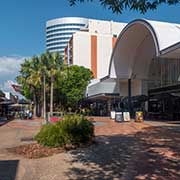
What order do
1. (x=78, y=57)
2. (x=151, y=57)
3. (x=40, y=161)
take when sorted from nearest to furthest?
(x=40, y=161) → (x=151, y=57) → (x=78, y=57)

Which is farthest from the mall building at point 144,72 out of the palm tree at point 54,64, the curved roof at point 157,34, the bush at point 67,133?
the bush at point 67,133

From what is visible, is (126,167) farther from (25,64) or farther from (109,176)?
(25,64)

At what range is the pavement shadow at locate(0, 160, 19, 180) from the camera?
9.05m

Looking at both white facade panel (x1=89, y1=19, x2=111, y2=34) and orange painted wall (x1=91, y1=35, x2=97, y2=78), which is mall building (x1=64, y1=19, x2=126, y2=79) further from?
white facade panel (x1=89, y1=19, x2=111, y2=34)

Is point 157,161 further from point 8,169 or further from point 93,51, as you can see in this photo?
point 93,51

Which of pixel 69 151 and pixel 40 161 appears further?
pixel 69 151

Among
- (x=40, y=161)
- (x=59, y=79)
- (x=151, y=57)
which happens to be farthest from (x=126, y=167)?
(x=59, y=79)

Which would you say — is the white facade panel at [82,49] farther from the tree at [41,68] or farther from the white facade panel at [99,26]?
the tree at [41,68]

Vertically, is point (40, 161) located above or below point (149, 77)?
below

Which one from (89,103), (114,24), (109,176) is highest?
(114,24)

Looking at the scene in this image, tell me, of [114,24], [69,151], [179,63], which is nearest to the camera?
[69,151]

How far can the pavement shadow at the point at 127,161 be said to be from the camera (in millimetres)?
8914

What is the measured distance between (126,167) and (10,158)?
4230 mm

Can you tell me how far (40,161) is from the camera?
11.4 meters
